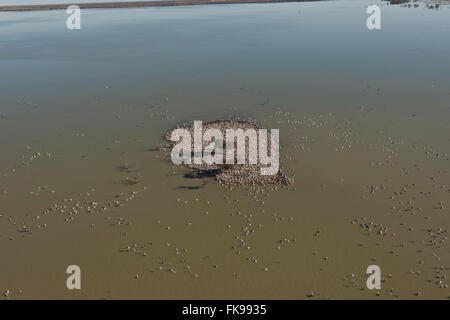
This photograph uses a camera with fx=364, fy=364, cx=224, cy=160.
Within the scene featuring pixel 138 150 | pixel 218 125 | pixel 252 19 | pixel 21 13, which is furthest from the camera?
pixel 21 13

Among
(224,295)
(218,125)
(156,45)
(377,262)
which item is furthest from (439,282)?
(156,45)

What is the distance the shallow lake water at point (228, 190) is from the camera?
19.2 metres

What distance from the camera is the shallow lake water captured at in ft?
63.1

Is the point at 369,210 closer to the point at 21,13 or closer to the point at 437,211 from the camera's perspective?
the point at 437,211

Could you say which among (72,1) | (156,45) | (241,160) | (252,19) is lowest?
(241,160)

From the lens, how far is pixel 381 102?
3928 cm

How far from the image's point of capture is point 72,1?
15112cm

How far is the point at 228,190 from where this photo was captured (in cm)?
2580

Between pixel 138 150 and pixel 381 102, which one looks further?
pixel 381 102

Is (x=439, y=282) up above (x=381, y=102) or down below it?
below

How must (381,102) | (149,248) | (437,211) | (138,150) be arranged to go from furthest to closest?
(381,102) → (138,150) → (437,211) → (149,248)

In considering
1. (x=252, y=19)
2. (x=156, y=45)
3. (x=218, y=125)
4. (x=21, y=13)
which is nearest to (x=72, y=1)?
(x=21, y=13)

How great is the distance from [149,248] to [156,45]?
56163 millimetres

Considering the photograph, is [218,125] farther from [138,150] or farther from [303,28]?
[303,28]
